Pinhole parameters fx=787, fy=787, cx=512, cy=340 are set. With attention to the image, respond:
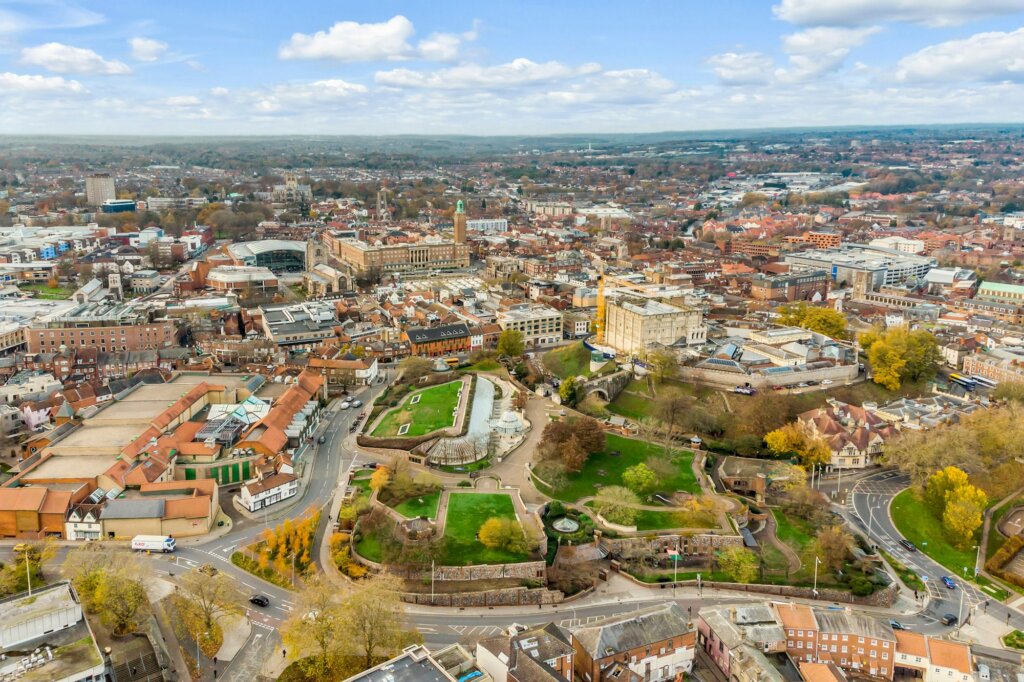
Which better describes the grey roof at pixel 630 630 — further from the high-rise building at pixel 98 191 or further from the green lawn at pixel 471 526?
the high-rise building at pixel 98 191

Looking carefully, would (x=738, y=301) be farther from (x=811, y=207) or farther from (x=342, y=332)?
(x=811, y=207)

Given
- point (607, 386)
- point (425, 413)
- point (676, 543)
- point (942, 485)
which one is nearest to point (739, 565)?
point (676, 543)

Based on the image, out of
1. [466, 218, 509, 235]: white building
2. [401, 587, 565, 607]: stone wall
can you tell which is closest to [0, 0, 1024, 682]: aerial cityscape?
[401, 587, 565, 607]: stone wall

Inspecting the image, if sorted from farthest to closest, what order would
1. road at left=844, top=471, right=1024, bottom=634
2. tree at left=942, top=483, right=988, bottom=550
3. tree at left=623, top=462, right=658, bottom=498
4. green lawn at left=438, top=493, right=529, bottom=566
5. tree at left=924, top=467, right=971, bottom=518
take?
tree at left=623, top=462, right=658, bottom=498 < tree at left=924, top=467, right=971, bottom=518 < tree at left=942, top=483, right=988, bottom=550 < green lawn at left=438, top=493, right=529, bottom=566 < road at left=844, top=471, right=1024, bottom=634

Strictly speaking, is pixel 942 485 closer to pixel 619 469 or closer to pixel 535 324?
pixel 619 469

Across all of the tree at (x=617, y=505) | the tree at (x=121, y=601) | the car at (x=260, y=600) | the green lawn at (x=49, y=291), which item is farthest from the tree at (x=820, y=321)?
the green lawn at (x=49, y=291)

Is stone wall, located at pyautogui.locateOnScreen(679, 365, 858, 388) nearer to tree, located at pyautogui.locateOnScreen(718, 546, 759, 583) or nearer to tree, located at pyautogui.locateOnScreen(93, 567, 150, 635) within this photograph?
tree, located at pyautogui.locateOnScreen(718, 546, 759, 583)
